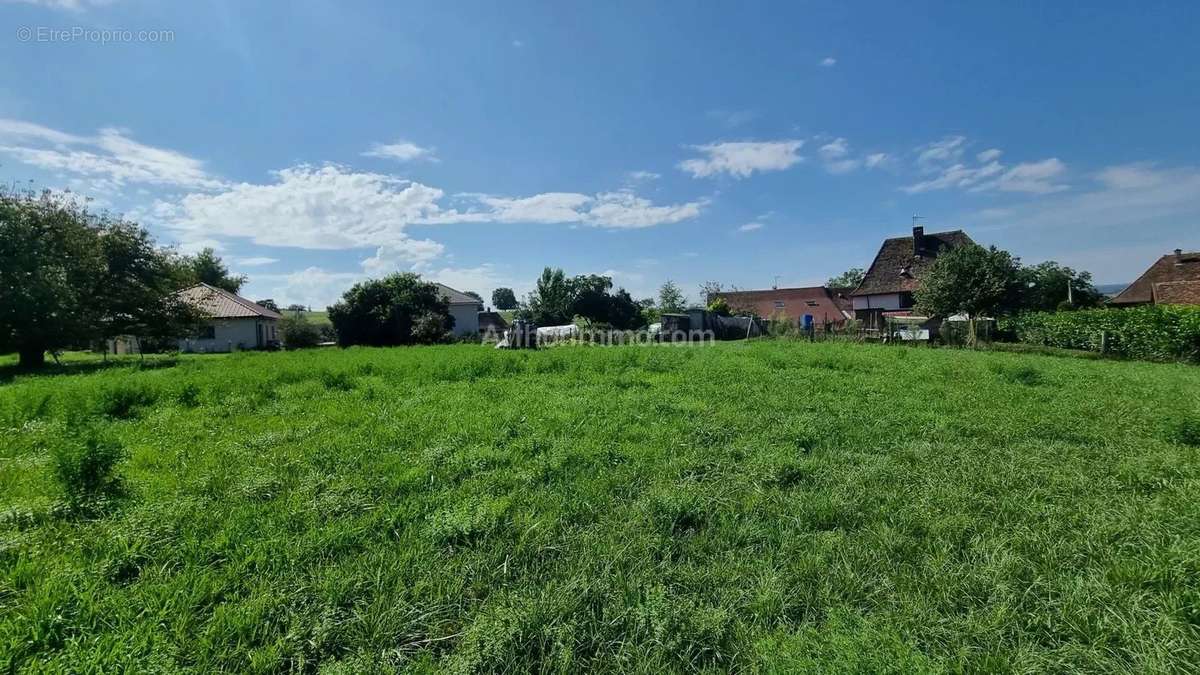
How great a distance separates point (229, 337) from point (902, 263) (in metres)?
46.3

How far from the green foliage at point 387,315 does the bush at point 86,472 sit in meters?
27.3

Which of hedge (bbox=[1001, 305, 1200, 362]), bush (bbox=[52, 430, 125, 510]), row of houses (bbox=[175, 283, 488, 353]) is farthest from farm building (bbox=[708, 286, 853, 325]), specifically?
bush (bbox=[52, 430, 125, 510])

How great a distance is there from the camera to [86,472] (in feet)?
11.4

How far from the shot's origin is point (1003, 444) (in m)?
5.04

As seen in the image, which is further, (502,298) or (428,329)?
(502,298)

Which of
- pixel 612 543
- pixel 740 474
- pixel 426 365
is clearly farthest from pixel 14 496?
pixel 426 365

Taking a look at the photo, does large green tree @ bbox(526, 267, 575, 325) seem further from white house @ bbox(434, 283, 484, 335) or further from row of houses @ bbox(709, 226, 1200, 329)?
row of houses @ bbox(709, 226, 1200, 329)

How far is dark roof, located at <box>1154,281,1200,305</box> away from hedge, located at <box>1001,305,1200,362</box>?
11872 mm

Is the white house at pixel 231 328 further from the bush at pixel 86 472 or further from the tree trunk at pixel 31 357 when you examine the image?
the bush at pixel 86 472

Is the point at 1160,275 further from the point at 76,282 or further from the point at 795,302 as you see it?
the point at 76,282

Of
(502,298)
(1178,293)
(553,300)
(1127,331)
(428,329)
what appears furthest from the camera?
(502,298)

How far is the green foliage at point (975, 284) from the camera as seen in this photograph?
2141 centimetres

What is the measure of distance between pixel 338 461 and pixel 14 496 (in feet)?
7.02

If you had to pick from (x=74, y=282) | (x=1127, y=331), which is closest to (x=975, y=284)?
(x=1127, y=331)
